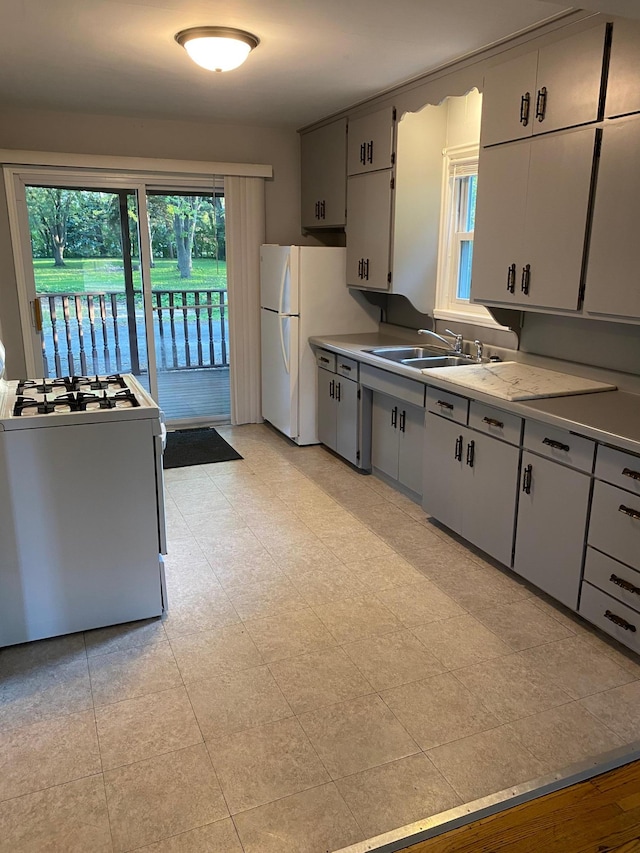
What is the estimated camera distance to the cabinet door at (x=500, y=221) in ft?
10.2

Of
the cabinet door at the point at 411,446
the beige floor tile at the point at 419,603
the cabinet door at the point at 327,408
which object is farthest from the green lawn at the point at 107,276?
the beige floor tile at the point at 419,603

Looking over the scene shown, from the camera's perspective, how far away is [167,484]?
172 inches

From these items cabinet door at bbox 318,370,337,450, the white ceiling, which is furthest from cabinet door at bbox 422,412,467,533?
the white ceiling

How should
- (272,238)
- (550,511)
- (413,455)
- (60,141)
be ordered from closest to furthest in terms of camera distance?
(550,511) < (413,455) < (60,141) < (272,238)

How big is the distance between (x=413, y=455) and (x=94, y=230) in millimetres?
3110

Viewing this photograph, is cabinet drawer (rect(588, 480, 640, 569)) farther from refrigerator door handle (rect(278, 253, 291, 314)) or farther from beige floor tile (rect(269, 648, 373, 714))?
refrigerator door handle (rect(278, 253, 291, 314))

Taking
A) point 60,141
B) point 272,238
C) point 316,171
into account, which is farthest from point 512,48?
point 60,141

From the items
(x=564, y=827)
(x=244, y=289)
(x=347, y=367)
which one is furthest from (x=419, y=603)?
(x=244, y=289)

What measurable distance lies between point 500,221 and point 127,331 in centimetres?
334

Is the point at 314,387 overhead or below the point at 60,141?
below

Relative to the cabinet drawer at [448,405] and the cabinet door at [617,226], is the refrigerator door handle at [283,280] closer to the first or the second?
the cabinet drawer at [448,405]

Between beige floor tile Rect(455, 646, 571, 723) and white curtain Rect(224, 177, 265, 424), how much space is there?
Answer: 3696mm

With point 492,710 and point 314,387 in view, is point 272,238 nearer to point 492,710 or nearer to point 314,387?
point 314,387

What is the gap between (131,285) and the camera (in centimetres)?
533
